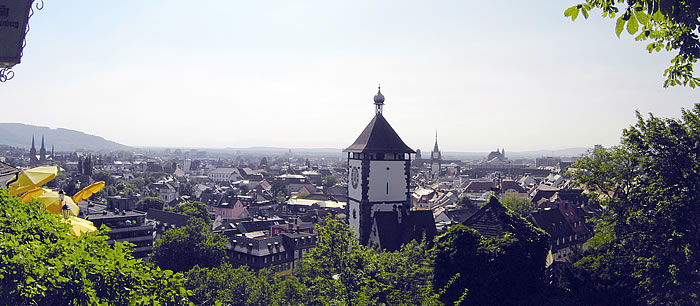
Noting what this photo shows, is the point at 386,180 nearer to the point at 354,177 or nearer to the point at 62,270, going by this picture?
the point at 354,177

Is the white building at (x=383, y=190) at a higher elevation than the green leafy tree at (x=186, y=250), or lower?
higher

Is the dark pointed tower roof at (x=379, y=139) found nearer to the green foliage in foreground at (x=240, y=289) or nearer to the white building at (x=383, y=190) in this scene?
the white building at (x=383, y=190)

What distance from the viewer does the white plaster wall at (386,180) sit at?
35494 millimetres

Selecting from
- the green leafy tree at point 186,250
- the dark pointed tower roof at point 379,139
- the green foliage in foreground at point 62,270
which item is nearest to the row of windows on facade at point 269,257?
the green leafy tree at point 186,250

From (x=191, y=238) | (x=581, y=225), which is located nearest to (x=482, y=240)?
(x=191, y=238)

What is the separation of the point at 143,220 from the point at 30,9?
4893 cm

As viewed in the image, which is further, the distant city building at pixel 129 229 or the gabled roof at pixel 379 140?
the distant city building at pixel 129 229

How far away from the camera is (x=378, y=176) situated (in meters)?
35.6

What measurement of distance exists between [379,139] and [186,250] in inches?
688

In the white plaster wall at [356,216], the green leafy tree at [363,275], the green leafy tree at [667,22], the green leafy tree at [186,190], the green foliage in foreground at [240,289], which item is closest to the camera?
the green leafy tree at [667,22]

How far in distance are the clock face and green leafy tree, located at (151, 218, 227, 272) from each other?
12719mm

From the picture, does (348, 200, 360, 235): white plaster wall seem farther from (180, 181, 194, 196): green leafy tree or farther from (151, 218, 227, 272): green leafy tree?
(180, 181, 194, 196): green leafy tree

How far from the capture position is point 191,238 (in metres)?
41.3

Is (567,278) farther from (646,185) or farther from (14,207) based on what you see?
(14,207)
